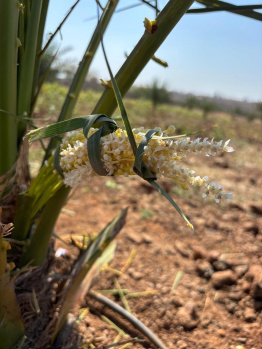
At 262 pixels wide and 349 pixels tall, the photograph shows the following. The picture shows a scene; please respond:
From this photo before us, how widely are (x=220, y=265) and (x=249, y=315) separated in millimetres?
277

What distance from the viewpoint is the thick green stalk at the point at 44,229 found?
0.93 metres

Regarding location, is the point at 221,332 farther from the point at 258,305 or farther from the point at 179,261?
the point at 179,261

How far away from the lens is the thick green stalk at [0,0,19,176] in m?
0.73

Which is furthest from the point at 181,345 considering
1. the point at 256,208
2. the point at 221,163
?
the point at 221,163

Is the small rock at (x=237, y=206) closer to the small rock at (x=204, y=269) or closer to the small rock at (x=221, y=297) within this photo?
Answer: the small rock at (x=204, y=269)

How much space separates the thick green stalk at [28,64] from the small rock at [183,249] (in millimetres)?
970

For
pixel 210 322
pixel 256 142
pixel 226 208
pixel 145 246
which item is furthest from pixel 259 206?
pixel 256 142

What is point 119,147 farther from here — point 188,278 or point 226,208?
point 226,208

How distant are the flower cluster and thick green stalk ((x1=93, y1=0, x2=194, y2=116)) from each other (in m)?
0.17

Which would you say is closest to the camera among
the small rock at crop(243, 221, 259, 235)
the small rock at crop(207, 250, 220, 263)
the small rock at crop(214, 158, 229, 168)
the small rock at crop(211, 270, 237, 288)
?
the small rock at crop(211, 270, 237, 288)

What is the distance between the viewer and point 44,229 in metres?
0.97

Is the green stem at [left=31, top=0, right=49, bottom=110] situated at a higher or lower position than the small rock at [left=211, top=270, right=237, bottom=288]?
higher

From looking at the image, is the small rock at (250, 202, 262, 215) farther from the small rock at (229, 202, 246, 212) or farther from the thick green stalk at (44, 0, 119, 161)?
the thick green stalk at (44, 0, 119, 161)

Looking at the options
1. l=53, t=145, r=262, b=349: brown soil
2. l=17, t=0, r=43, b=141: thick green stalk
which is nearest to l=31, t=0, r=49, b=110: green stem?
l=17, t=0, r=43, b=141: thick green stalk
